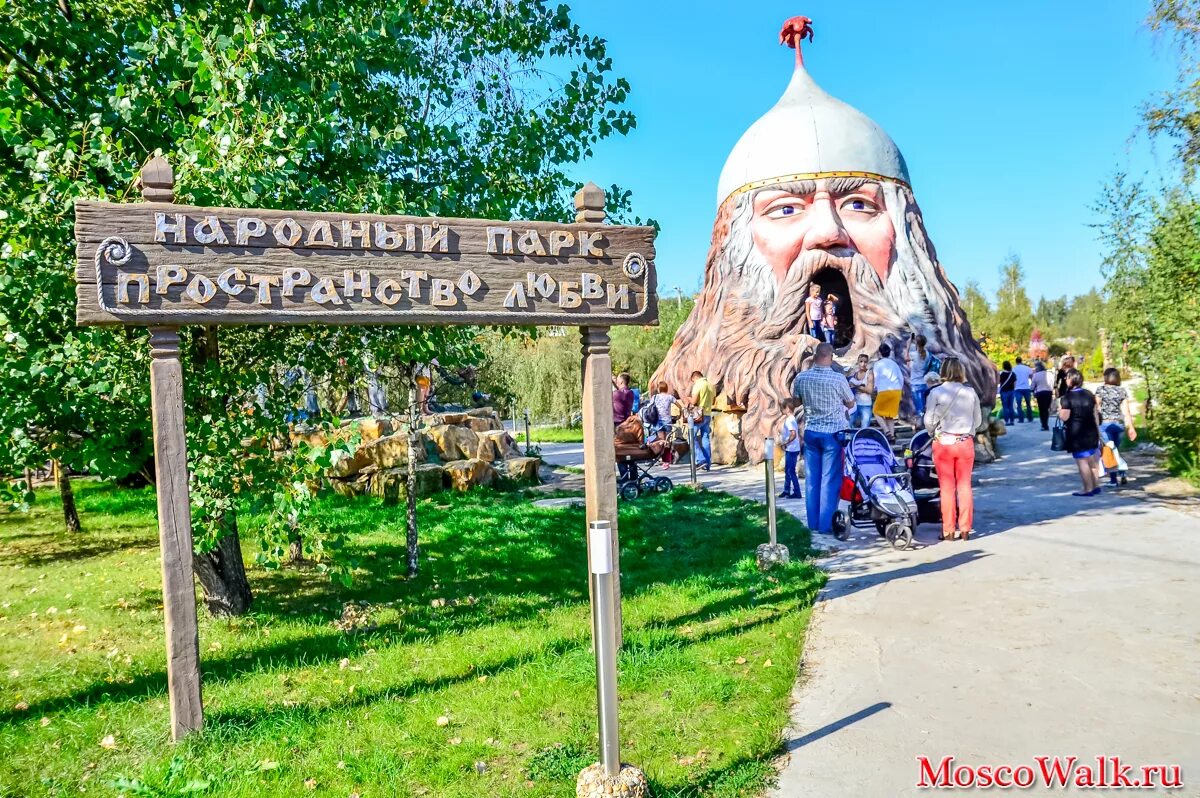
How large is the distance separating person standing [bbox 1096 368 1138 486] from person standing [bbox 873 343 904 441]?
2594 millimetres

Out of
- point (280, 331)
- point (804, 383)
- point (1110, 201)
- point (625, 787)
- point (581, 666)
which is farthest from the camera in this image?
point (1110, 201)

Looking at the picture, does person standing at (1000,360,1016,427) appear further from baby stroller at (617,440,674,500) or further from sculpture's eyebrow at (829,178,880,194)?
baby stroller at (617,440,674,500)

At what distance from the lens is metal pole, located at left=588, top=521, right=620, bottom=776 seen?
3.34m

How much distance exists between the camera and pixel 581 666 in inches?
187

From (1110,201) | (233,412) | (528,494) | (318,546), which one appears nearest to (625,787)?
(318,546)

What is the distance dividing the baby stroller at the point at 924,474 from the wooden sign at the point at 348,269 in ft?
15.7

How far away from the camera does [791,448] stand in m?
10.7

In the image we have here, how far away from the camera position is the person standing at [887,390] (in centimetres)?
1010

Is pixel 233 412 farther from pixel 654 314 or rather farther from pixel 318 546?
pixel 654 314

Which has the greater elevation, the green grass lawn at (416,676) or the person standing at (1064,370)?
the person standing at (1064,370)

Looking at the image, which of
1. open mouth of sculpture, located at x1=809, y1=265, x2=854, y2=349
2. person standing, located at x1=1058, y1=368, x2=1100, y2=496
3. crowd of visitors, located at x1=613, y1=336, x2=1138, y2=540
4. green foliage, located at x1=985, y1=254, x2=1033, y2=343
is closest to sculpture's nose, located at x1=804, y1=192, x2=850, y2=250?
crowd of visitors, located at x1=613, y1=336, x2=1138, y2=540

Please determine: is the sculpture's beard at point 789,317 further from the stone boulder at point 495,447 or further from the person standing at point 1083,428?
the person standing at point 1083,428

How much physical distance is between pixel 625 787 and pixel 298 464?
2800 millimetres

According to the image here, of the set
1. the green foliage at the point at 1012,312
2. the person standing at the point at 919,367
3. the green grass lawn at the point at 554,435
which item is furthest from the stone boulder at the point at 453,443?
the green foliage at the point at 1012,312
